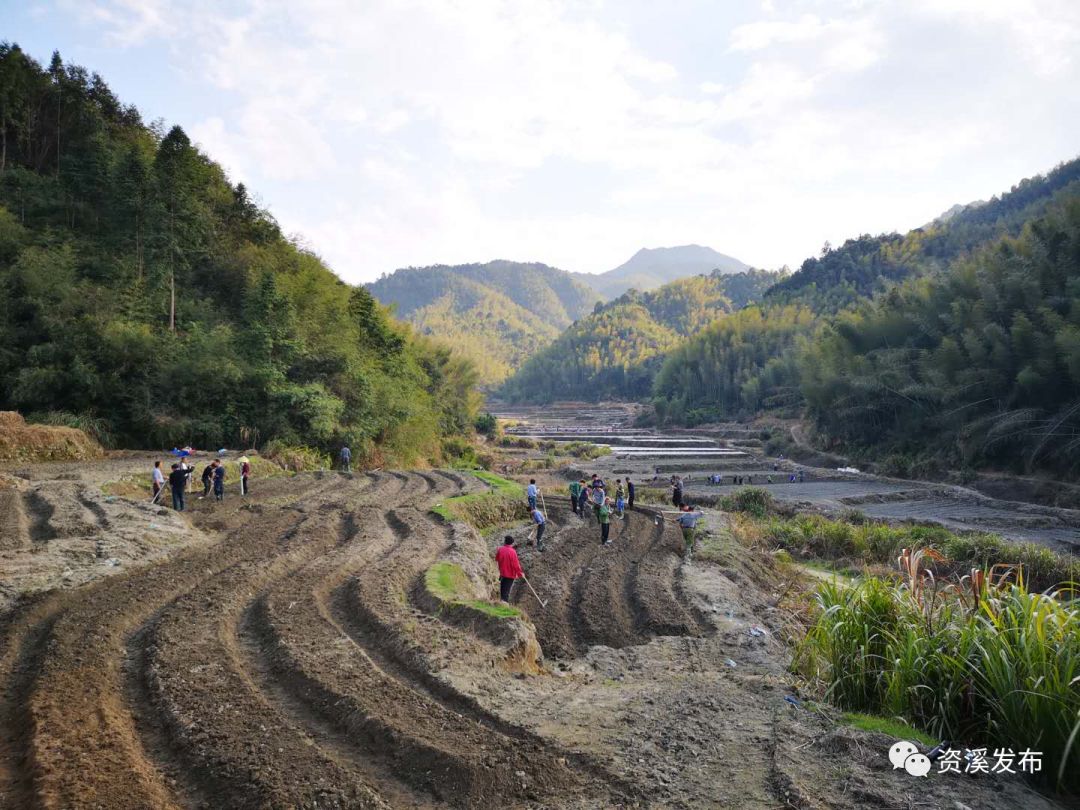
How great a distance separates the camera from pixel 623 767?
15.9ft

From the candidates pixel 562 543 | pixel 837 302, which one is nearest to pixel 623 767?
pixel 562 543

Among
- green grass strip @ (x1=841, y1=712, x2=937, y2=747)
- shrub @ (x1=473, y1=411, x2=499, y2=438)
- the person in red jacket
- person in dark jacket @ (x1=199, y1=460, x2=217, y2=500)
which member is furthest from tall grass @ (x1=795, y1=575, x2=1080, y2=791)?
shrub @ (x1=473, y1=411, x2=499, y2=438)

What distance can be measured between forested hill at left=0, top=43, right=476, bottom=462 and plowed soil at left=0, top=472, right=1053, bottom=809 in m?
14.5

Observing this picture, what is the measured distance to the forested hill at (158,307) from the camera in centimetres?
2336

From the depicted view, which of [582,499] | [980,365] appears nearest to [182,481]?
[582,499]

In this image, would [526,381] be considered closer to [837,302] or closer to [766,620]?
[837,302]

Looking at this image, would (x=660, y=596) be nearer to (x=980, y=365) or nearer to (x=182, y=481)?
(x=182, y=481)

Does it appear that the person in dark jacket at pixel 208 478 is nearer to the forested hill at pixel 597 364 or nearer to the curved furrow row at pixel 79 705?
the curved furrow row at pixel 79 705

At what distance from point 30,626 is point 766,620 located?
1250cm

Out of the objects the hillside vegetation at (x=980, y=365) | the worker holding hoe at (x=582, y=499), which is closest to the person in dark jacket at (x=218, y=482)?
the worker holding hoe at (x=582, y=499)

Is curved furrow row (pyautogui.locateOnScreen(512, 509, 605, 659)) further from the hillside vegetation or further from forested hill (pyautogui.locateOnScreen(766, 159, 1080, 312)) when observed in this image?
forested hill (pyautogui.locateOnScreen(766, 159, 1080, 312))

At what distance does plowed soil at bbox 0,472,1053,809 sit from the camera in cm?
449

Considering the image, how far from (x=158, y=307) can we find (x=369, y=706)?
28.4 m

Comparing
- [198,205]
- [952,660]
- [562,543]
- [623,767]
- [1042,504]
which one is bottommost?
[1042,504]
